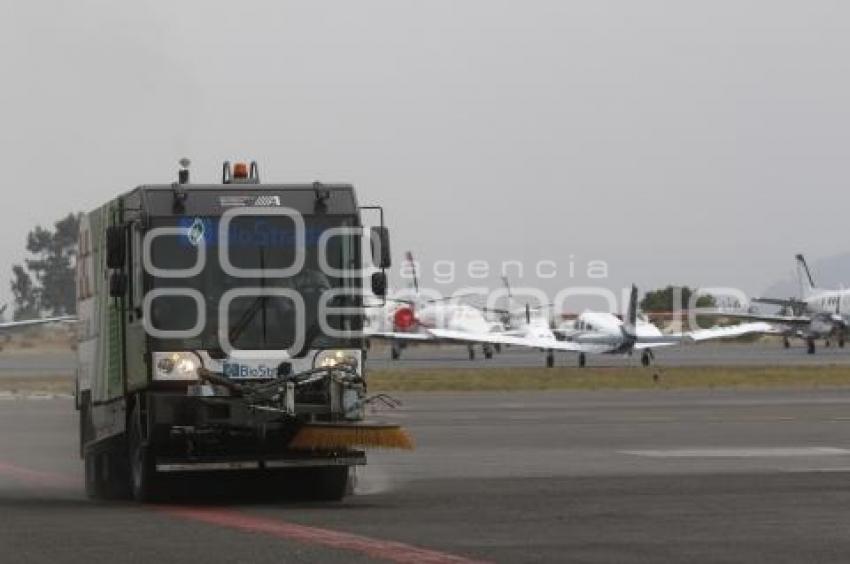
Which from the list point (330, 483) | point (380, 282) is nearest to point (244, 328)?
point (380, 282)

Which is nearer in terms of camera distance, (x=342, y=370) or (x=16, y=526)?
(x=16, y=526)

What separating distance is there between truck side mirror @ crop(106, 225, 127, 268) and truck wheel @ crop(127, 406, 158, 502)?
1.49 meters

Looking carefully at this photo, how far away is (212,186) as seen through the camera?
2100 cm

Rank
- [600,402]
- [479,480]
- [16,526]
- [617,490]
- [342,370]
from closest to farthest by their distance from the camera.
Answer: [16,526], [342,370], [617,490], [479,480], [600,402]

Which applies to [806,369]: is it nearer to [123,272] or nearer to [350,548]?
[123,272]

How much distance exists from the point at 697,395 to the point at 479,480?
93.1 ft

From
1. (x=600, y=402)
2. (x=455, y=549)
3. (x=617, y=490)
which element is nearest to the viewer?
(x=455, y=549)

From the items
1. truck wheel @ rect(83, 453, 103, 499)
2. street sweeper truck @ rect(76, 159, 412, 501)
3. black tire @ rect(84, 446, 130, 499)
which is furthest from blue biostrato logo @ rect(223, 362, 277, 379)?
truck wheel @ rect(83, 453, 103, 499)

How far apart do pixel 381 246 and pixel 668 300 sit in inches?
6616

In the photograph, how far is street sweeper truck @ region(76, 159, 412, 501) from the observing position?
786 inches

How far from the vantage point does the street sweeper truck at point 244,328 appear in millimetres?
19953

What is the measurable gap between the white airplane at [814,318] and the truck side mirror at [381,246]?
79.8 metres

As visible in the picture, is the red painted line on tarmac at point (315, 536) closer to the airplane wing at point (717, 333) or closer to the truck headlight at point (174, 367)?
the truck headlight at point (174, 367)

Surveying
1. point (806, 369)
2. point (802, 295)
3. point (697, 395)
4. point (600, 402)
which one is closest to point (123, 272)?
point (600, 402)
